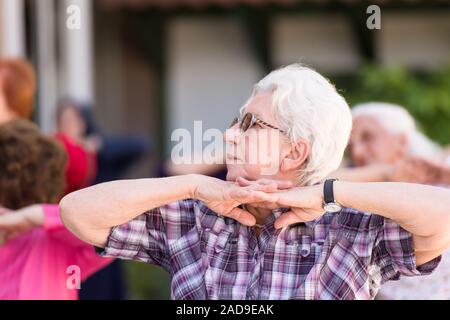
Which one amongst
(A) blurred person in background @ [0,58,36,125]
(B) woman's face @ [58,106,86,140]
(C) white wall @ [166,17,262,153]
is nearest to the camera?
(A) blurred person in background @ [0,58,36,125]

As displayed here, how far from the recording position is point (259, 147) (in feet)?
8.07

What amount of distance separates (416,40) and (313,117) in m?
8.05

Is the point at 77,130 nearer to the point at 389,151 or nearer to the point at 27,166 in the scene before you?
the point at 389,151

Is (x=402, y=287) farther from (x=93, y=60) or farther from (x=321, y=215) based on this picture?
(x=93, y=60)

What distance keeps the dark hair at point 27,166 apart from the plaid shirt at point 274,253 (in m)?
0.61

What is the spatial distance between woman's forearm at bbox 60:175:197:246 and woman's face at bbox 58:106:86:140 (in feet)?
12.7

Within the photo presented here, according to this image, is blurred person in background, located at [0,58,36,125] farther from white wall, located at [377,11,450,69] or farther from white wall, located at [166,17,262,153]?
white wall, located at [377,11,450,69]

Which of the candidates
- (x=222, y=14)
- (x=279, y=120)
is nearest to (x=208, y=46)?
(x=222, y=14)

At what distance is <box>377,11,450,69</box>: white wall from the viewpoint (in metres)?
10.1

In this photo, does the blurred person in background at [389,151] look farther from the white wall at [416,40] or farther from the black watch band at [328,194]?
the white wall at [416,40]

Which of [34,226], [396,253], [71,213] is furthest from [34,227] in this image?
[396,253]

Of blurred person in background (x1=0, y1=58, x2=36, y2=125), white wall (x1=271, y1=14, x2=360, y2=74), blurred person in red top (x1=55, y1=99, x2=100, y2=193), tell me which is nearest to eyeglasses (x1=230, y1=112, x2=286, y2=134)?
blurred person in background (x1=0, y1=58, x2=36, y2=125)

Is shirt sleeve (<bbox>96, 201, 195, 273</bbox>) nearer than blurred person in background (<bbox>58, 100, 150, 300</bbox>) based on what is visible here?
Yes
